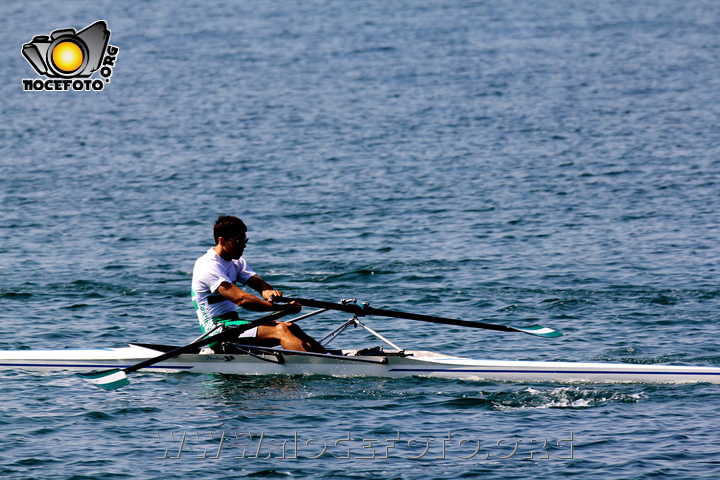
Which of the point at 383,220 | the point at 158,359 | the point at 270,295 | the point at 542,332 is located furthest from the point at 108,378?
the point at 383,220

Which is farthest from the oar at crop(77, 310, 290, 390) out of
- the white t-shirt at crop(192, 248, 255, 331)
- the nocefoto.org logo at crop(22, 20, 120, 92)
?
the nocefoto.org logo at crop(22, 20, 120, 92)

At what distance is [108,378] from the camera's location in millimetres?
11719

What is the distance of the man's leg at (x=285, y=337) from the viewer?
1220 centimetres

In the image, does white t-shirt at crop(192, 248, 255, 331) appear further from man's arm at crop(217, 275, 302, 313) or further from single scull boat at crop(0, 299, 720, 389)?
single scull boat at crop(0, 299, 720, 389)

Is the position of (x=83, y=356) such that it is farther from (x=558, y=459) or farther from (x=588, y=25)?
(x=588, y=25)

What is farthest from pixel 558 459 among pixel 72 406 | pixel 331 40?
pixel 331 40

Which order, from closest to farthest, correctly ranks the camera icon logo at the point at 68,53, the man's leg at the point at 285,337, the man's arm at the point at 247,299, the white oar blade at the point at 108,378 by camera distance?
the white oar blade at the point at 108,378 < the man's arm at the point at 247,299 < the man's leg at the point at 285,337 < the camera icon logo at the point at 68,53

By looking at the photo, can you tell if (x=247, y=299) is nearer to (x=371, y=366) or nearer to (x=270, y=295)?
(x=270, y=295)

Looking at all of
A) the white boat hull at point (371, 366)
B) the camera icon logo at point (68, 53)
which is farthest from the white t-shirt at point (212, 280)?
the camera icon logo at point (68, 53)

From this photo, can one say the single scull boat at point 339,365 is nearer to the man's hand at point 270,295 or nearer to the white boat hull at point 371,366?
the white boat hull at point 371,366

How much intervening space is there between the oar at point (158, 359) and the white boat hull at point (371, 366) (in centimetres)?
42

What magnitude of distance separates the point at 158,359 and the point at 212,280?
45.5 inches

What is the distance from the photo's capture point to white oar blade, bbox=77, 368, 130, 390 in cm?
1160

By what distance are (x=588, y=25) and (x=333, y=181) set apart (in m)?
24.3
